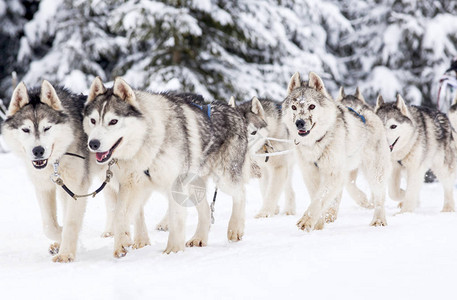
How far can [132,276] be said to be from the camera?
3.78 metres

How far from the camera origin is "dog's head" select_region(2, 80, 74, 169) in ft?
15.2

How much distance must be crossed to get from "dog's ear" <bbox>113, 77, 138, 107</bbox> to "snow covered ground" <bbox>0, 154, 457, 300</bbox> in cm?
136

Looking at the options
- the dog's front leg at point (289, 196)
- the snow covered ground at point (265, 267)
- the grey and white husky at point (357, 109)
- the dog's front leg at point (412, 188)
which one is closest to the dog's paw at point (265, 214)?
the dog's front leg at point (289, 196)

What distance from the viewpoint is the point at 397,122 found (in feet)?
24.8

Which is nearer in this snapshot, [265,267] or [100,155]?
[265,267]

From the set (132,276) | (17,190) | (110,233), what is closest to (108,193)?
(110,233)

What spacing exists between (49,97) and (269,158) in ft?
13.7

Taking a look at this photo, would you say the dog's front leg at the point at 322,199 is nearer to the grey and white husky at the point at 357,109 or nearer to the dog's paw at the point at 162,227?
the grey and white husky at the point at 357,109

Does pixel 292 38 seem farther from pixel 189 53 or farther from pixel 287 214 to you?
pixel 287 214

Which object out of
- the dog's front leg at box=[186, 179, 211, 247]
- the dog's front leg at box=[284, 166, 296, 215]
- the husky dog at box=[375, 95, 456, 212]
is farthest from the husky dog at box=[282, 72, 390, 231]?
the dog's front leg at box=[284, 166, 296, 215]

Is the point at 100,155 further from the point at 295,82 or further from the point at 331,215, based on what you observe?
the point at 331,215

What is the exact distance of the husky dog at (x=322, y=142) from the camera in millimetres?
5906

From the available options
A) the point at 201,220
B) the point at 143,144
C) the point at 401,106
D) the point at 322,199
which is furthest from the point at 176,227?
the point at 401,106

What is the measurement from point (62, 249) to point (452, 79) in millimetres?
7815
